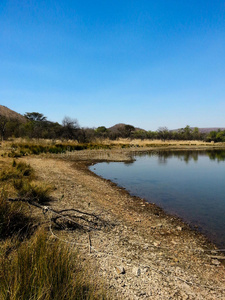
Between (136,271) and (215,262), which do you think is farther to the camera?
(215,262)

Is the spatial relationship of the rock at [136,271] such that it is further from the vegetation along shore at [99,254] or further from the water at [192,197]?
the water at [192,197]

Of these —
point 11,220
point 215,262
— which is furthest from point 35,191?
point 215,262

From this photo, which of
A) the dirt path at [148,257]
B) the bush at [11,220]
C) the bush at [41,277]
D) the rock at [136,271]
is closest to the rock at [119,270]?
the dirt path at [148,257]

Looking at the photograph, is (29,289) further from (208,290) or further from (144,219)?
(144,219)

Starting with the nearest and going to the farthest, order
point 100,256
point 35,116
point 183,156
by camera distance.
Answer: point 100,256, point 183,156, point 35,116

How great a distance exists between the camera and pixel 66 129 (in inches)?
1277

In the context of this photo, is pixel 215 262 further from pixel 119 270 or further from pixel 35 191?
pixel 35 191

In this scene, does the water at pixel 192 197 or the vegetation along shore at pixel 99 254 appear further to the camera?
the water at pixel 192 197

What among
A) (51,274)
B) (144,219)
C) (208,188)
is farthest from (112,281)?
(208,188)

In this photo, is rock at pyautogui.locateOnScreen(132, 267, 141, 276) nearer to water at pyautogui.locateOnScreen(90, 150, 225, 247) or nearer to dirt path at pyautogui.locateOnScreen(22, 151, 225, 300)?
dirt path at pyautogui.locateOnScreen(22, 151, 225, 300)

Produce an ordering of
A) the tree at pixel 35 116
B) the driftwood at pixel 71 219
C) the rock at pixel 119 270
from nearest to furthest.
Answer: the rock at pixel 119 270 → the driftwood at pixel 71 219 → the tree at pixel 35 116

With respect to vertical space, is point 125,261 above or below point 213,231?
above

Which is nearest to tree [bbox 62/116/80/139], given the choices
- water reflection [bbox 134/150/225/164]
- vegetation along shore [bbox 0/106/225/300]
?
water reflection [bbox 134/150/225/164]

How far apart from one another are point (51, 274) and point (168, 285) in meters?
1.59
